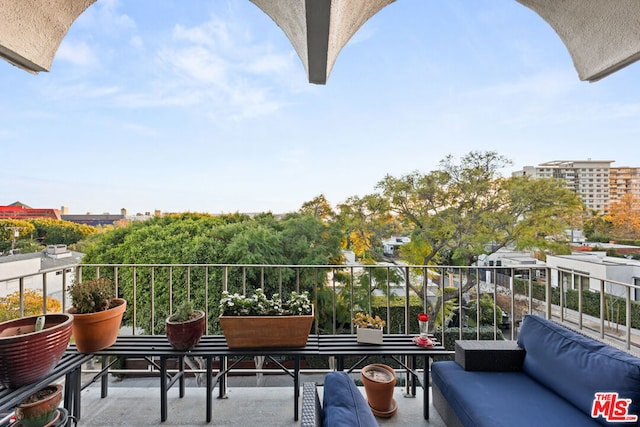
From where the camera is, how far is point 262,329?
1.91 metres

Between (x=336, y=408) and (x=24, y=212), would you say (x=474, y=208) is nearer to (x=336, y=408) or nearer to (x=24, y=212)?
(x=336, y=408)

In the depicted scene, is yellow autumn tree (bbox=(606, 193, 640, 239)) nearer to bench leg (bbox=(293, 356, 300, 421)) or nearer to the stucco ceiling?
the stucco ceiling

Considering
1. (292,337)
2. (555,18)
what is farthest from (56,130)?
(555,18)

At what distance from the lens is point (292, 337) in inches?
76.3

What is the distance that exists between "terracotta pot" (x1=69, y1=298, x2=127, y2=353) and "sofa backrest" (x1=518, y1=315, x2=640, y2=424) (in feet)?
9.01

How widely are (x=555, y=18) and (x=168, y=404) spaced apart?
3.17 metres

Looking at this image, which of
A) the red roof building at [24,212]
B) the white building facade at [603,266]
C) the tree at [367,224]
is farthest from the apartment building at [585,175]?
the red roof building at [24,212]

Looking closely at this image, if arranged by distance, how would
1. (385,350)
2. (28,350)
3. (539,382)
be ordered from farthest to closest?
(385,350) → (539,382) → (28,350)

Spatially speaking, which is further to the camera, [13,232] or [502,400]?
[13,232]

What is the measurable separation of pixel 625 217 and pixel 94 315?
9.29 metres

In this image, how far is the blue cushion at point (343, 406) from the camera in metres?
0.86

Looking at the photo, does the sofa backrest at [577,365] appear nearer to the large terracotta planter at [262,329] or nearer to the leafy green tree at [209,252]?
the large terracotta planter at [262,329]

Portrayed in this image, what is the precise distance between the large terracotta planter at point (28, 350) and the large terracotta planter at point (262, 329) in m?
0.83

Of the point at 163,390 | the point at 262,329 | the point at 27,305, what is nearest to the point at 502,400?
the point at 262,329
